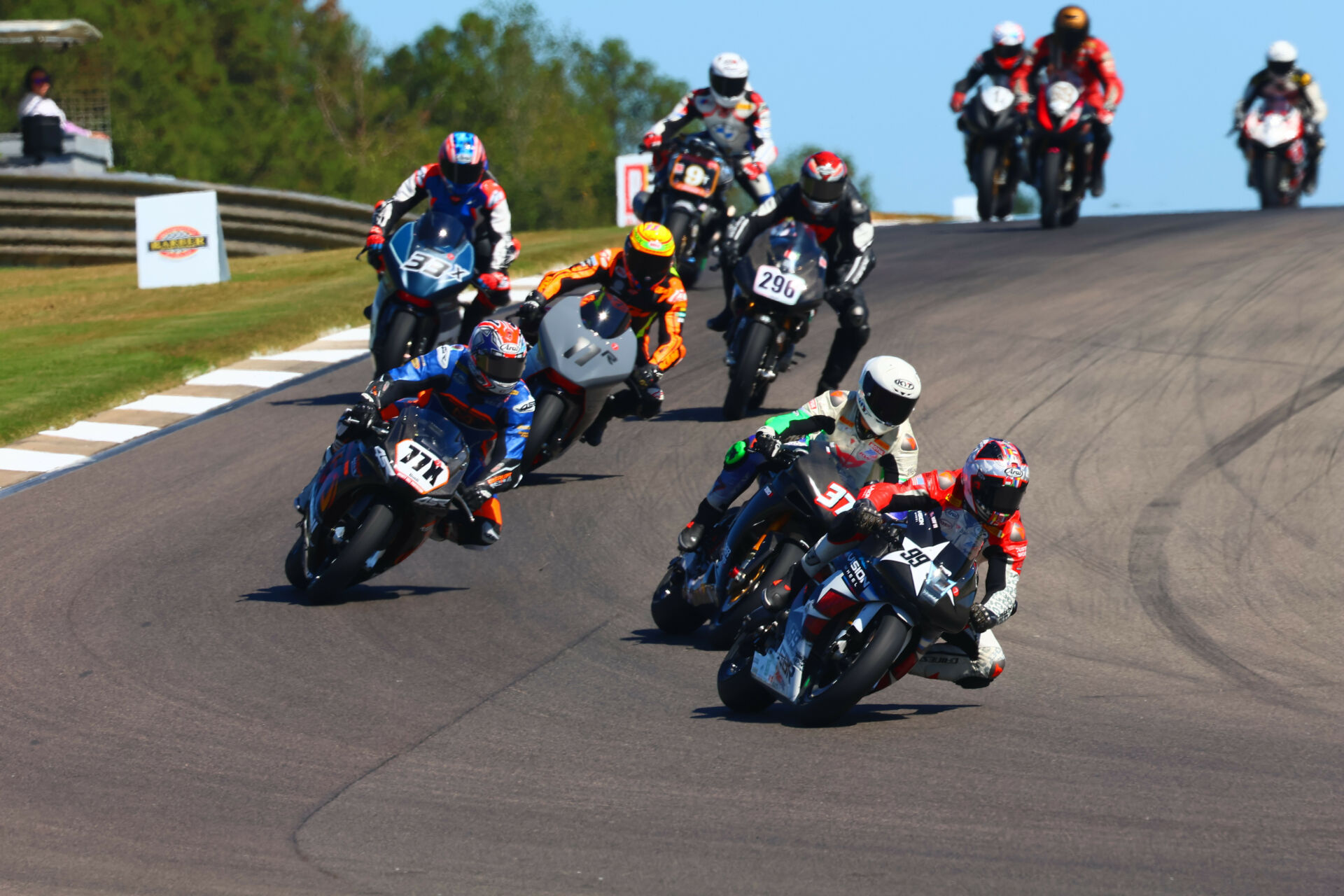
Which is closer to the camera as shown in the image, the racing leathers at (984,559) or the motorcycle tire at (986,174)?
the racing leathers at (984,559)

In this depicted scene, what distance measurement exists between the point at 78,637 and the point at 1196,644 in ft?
18.0

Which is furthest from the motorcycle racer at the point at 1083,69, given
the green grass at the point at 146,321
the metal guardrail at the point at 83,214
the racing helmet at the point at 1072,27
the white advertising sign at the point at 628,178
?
the metal guardrail at the point at 83,214

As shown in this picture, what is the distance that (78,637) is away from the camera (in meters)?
7.86

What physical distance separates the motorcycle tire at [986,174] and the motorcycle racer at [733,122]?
5674mm

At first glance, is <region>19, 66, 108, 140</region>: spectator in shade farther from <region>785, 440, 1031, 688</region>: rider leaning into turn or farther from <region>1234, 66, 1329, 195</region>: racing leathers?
<region>785, 440, 1031, 688</region>: rider leaning into turn

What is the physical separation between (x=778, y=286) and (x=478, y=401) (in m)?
4.07

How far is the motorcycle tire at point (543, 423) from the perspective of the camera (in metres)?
10.9

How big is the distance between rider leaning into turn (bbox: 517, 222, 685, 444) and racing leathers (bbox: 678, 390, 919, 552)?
10.5 ft

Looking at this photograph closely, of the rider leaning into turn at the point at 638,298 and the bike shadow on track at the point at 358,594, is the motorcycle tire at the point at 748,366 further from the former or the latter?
the bike shadow on track at the point at 358,594

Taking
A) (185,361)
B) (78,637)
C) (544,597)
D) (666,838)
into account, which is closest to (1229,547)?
(544,597)

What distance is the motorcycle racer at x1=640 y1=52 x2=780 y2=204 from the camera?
16.3 meters

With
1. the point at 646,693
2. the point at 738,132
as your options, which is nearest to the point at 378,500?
the point at 646,693

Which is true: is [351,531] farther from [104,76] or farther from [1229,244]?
[104,76]

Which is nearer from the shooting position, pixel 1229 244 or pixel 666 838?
pixel 666 838
